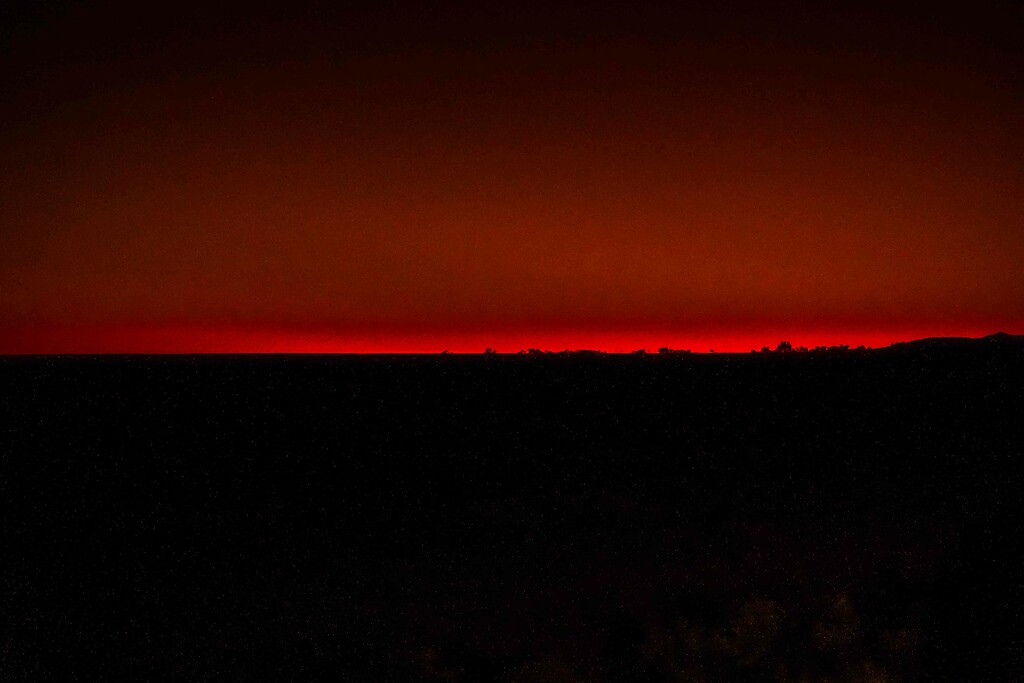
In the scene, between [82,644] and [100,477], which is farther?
[100,477]

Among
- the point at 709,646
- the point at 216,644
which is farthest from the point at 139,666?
the point at 709,646

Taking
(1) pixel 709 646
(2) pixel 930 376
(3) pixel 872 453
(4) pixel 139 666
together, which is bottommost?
(4) pixel 139 666

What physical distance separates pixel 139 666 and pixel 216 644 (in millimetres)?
1099

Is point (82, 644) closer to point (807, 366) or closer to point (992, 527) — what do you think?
point (992, 527)

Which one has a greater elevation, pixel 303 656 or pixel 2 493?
pixel 2 493

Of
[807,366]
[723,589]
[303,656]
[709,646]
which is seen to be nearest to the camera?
[709,646]

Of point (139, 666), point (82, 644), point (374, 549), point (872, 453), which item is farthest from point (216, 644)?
point (872, 453)

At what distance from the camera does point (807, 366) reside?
24.8 meters

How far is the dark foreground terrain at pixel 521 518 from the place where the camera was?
1046cm

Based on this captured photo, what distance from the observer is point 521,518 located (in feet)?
56.6

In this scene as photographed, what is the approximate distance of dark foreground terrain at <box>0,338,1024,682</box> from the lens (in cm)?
1046

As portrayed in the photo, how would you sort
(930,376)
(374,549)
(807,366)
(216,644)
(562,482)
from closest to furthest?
(216,644) < (374,549) < (562,482) < (930,376) < (807,366)

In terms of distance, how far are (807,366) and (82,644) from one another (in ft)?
68.5

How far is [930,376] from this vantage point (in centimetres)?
2319
